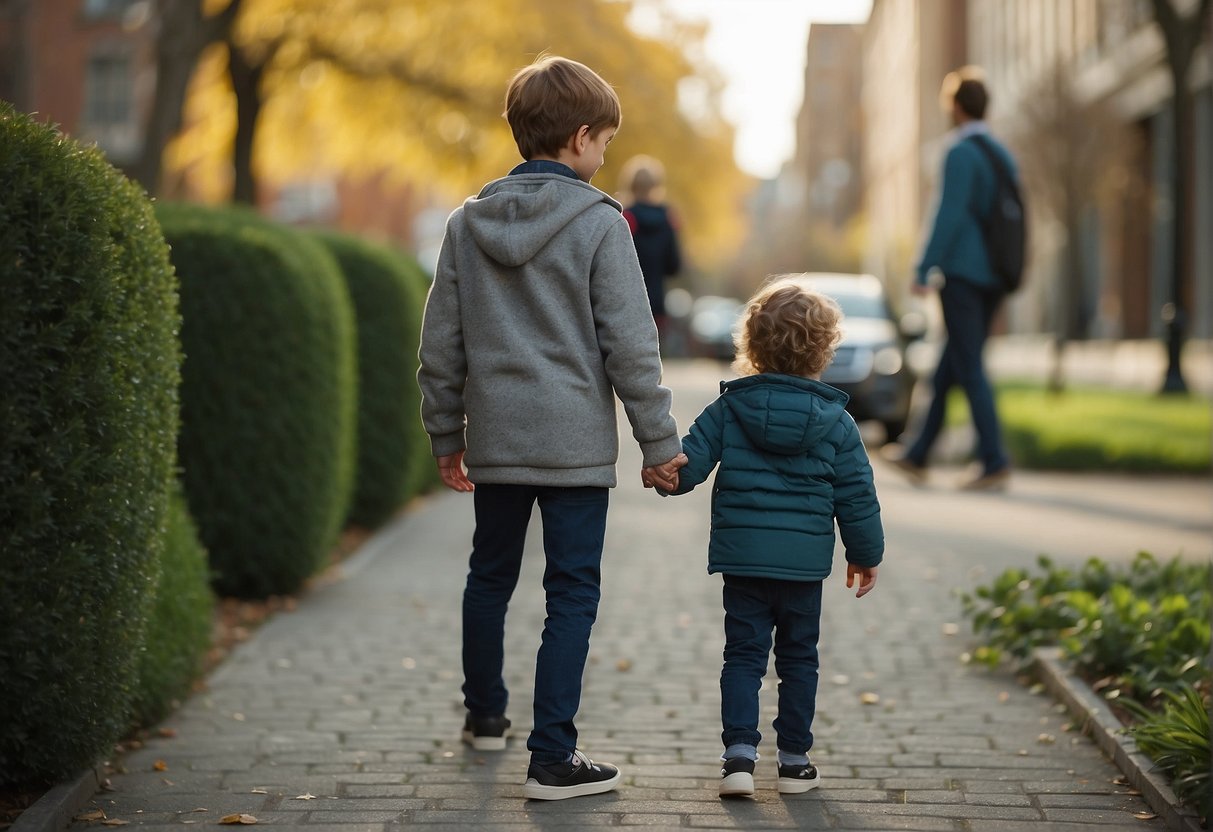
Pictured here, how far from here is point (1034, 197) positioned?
2544 centimetres

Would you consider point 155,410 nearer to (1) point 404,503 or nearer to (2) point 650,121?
(1) point 404,503

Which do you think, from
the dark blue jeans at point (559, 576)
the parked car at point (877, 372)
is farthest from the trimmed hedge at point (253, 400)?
the parked car at point (877, 372)

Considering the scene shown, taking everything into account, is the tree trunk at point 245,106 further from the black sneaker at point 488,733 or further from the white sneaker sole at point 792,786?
the white sneaker sole at point 792,786

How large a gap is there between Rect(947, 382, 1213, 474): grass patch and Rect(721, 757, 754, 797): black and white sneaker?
7252mm

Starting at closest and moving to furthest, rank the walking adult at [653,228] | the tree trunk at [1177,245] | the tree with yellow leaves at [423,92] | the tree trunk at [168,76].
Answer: the walking adult at [653,228], the tree trunk at [168,76], the tree trunk at [1177,245], the tree with yellow leaves at [423,92]

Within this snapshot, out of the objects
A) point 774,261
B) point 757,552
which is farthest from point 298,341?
point 774,261

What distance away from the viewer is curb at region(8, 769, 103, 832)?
377 cm

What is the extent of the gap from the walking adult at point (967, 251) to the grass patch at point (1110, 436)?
1501 millimetres

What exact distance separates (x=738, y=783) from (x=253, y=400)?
3.37m

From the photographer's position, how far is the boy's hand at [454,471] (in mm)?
4363

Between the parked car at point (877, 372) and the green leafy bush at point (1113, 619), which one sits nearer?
the green leafy bush at point (1113, 619)

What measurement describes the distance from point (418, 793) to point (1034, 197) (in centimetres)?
2271

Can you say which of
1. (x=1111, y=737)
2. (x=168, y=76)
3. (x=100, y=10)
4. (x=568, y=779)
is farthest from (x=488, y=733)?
(x=100, y=10)

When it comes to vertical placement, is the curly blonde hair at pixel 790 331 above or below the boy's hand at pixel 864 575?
above
